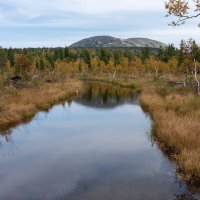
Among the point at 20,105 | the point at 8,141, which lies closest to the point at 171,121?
the point at 8,141

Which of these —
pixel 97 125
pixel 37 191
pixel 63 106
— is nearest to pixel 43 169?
pixel 37 191

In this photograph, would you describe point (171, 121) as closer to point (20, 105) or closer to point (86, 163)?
point (86, 163)

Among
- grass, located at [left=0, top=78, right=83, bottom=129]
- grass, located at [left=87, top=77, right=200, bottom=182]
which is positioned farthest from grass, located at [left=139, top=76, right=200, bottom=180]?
grass, located at [left=0, top=78, right=83, bottom=129]

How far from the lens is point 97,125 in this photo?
28812mm

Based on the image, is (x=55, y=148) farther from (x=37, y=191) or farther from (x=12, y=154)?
(x=37, y=191)

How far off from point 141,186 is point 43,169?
17.1ft

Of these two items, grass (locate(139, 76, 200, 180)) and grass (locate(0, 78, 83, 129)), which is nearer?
grass (locate(139, 76, 200, 180))

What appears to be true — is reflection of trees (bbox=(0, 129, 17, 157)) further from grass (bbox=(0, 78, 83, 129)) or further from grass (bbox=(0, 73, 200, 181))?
grass (bbox=(0, 73, 200, 181))

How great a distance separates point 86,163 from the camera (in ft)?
58.4

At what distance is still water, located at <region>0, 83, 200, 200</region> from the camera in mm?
13844

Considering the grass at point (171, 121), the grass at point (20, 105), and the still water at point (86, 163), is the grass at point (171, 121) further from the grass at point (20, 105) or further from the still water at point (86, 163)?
the still water at point (86, 163)

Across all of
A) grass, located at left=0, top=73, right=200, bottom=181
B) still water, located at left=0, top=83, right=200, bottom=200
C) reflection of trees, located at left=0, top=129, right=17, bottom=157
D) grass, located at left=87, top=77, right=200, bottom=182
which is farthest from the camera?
reflection of trees, located at left=0, top=129, right=17, bottom=157

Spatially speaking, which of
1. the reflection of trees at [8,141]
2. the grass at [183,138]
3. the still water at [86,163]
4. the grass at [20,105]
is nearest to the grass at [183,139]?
the grass at [183,138]

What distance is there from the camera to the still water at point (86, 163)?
13.8m
